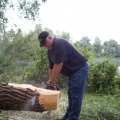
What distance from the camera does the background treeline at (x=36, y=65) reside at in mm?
3461

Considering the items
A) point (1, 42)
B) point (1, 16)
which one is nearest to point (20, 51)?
point (1, 42)

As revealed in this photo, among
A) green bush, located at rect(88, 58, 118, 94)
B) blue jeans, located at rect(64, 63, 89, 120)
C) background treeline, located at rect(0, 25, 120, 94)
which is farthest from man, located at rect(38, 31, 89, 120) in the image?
green bush, located at rect(88, 58, 118, 94)

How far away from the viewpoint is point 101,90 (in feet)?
16.6

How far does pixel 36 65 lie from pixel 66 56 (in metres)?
3.16

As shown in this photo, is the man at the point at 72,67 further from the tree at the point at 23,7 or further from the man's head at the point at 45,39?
the tree at the point at 23,7

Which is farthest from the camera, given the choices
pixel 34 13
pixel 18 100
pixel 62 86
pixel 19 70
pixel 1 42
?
pixel 62 86

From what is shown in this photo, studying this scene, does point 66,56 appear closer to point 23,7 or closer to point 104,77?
point 23,7

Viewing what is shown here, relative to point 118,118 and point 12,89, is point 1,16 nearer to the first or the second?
point 12,89

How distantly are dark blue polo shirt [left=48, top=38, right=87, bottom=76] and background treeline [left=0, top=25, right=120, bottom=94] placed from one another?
1111 mm

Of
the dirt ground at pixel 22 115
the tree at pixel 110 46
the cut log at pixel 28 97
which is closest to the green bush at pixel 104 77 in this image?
the tree at pixel 110 46

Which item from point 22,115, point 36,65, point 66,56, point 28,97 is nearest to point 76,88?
point 66,56

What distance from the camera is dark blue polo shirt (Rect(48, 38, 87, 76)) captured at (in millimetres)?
2318

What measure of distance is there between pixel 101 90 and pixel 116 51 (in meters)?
1.89

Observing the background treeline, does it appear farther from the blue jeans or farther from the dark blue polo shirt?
the blue jeans
